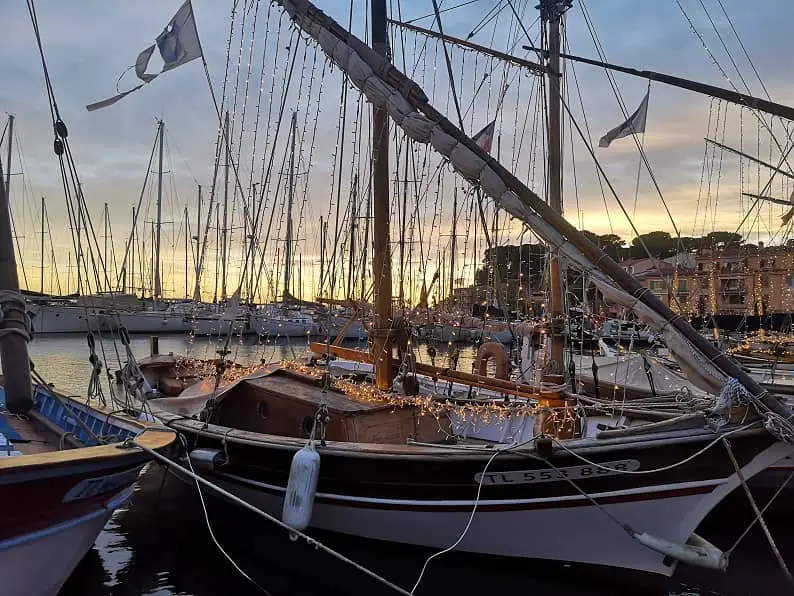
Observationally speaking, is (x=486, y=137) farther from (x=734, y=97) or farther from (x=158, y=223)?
(x=158, y=223)

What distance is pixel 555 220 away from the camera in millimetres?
7461

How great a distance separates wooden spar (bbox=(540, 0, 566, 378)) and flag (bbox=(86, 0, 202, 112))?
6.95 m

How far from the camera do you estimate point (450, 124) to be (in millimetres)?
7863

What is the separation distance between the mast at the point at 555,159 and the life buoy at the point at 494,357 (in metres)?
1.01

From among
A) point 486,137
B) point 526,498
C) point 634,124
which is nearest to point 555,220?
point 526,498

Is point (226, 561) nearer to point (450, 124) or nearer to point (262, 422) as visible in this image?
point (262, 422)

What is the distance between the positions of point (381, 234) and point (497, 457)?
4.93 m

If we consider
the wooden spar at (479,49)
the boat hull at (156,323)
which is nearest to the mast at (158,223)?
the boat hull at (156,323)

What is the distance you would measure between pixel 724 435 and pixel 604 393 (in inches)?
383

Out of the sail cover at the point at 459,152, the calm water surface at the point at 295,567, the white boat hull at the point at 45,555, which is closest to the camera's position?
the white boat hull at the point at 45,555

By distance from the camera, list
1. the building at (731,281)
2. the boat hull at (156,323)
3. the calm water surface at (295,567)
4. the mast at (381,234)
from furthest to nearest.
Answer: the boat hull at (156,323)
the building at (731,281)
the mast at (381,234)
the calm water surface at (295,567)

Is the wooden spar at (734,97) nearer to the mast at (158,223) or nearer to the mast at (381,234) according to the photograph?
the mast at (381,234)

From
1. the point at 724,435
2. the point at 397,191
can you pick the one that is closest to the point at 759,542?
the point at 724,435

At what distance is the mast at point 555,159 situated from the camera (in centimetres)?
1270
